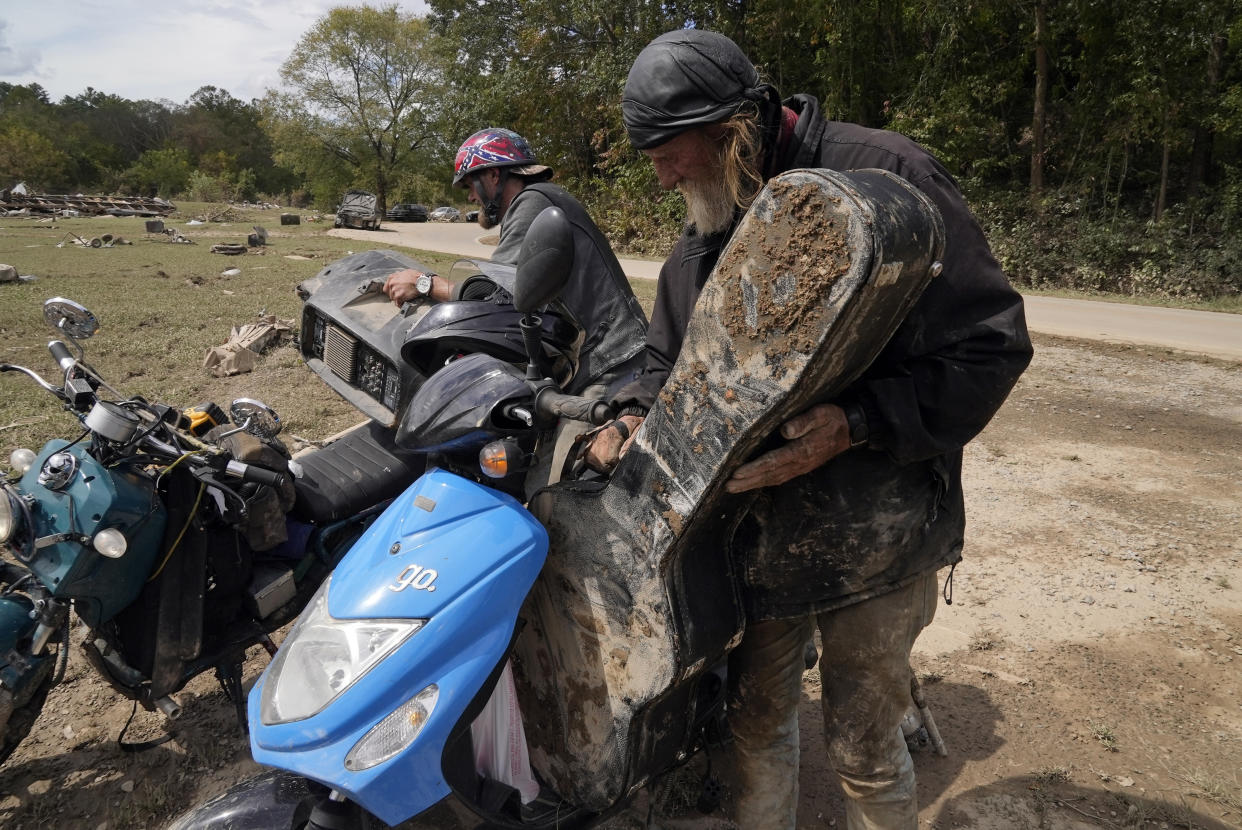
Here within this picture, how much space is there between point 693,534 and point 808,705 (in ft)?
5.36

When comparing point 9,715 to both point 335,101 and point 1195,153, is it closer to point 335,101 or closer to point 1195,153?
point 1195,153

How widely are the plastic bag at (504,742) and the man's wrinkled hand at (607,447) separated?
1.55ft

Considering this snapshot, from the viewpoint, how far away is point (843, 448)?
4.80 feet

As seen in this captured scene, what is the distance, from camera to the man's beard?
1697 mm

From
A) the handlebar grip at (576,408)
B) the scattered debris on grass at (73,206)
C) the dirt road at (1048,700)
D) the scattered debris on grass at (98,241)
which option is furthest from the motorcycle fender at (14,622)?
the scattered debris on grass at (73,206)

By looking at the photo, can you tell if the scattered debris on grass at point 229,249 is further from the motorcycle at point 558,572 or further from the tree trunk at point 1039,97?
the motorcycle at point 558,572

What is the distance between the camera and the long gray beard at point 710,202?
1700 mm

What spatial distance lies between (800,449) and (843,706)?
2.31 ft

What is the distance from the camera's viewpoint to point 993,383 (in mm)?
1469

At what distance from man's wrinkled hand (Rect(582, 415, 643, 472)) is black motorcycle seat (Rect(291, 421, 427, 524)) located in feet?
4.91

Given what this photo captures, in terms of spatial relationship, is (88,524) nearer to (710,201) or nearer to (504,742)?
(504,742)

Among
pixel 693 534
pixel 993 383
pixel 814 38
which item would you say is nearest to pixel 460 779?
pixel 693 534

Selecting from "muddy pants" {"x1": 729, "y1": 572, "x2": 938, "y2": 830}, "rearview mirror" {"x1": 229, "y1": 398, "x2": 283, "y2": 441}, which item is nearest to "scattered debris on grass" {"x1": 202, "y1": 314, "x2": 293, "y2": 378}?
"rearview mirror" {"x1": 229, "y1": 398, "x2": 283, "y2": 441}

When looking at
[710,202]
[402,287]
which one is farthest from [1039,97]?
[710,202]
